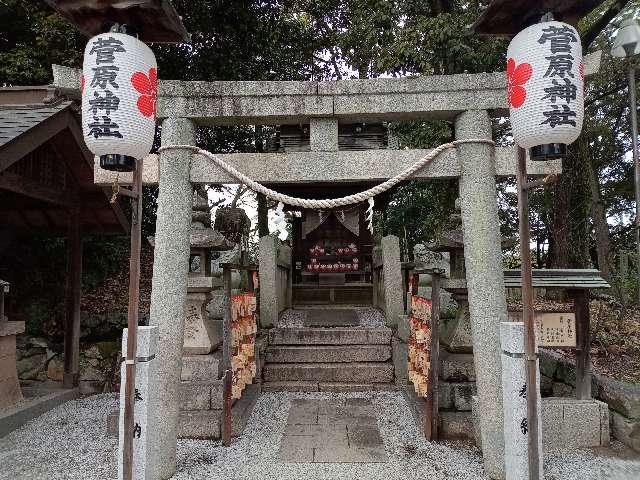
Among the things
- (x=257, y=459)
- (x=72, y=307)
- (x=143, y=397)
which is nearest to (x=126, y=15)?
(x=143, y=397)

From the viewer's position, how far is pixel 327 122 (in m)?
4.73

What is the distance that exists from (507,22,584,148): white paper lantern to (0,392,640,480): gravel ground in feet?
11.3

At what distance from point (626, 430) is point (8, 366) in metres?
8.51

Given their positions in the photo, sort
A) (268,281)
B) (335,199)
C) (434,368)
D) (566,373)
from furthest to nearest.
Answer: (268,281) < (566,373) < (434,368) < (335,199)

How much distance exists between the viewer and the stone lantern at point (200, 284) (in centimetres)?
586

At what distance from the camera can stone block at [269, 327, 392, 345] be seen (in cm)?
845

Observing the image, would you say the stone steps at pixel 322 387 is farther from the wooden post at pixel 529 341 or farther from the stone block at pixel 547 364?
the wooden post at pixel 529 341

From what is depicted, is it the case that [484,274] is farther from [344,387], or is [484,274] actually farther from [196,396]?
[344,387]

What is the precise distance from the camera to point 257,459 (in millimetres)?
4934

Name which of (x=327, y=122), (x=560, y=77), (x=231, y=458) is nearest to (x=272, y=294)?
(x=231, y=458)

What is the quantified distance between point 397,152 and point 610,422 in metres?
4.12

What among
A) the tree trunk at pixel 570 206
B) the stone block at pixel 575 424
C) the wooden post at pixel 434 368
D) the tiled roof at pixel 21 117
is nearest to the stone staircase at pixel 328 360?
the wooden post at pixel 434 368

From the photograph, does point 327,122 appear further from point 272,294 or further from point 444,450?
point 272,294

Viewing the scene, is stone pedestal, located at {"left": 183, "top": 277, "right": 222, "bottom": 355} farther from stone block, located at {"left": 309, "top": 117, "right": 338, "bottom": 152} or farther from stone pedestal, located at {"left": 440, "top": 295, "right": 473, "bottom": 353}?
stone pedestal, located at {"left": 440, "top": 295, "right": 473, "bottom": 353}
